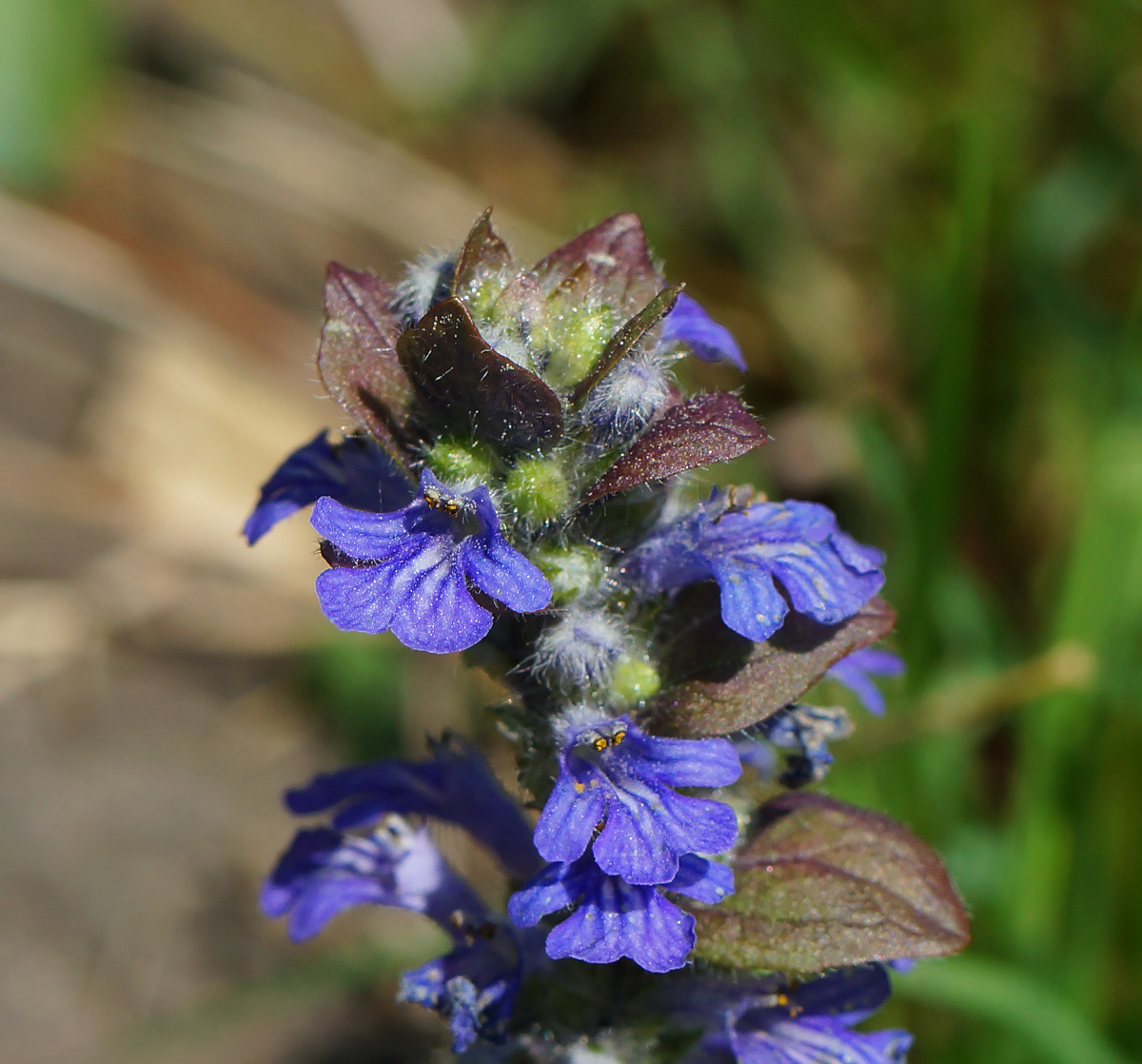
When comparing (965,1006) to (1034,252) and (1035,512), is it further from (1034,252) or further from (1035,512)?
(1034,252)

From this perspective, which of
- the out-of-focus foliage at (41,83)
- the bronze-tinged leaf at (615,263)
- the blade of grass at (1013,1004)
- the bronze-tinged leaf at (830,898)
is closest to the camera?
the bronze-tinged leaf at (830,898)

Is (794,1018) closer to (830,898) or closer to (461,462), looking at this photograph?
(830,898)

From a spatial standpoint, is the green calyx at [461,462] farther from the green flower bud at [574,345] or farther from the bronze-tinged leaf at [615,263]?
the bronze-tinged leaf at [615,263]

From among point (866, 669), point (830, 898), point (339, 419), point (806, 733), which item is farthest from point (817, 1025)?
point (339, 419)

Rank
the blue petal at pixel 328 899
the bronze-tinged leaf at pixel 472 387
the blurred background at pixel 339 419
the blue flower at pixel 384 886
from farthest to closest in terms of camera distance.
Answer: the blurred background at pixel 339 419
the blue petal at pixel 328 899
the blue flower at pixel 384 886
the bronze-tinged leaf at pixel 472 387

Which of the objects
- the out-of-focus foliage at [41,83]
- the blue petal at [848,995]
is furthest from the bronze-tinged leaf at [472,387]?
the out-of-focus foliage at [41,83]

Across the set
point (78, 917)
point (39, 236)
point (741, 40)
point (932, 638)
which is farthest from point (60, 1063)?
point (741, 40)

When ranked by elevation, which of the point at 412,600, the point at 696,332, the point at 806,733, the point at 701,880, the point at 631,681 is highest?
the point at 696,332

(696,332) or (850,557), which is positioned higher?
(696,332)
